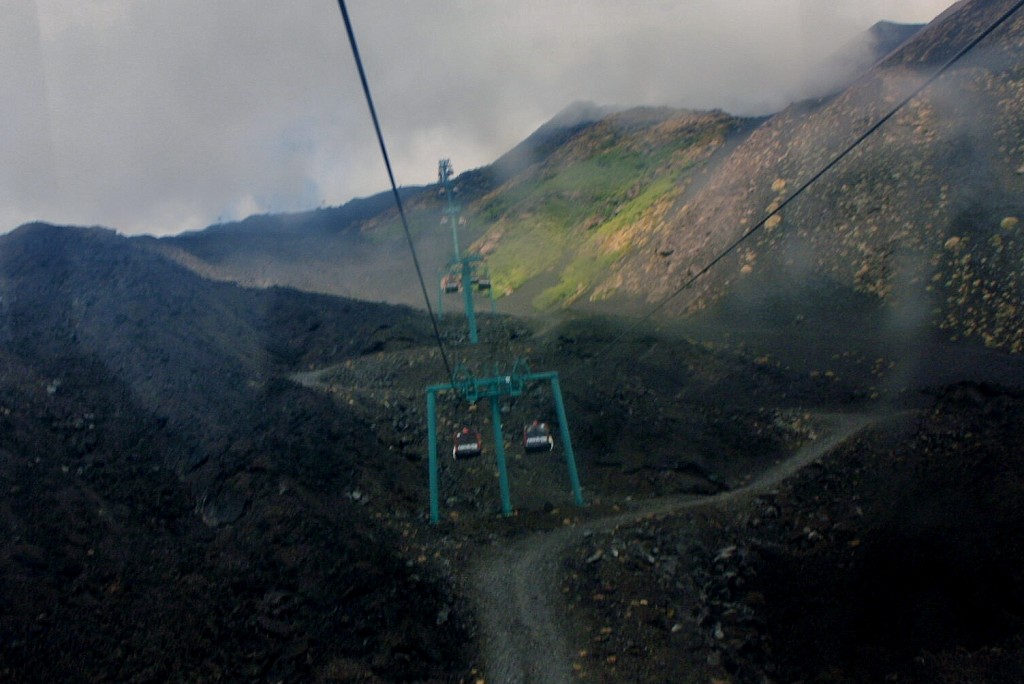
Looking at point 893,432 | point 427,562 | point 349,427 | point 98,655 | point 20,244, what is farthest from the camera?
point 20,244

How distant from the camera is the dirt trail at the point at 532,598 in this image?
13.4m

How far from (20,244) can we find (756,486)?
123 ft

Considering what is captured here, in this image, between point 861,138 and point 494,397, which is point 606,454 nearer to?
point 494,397

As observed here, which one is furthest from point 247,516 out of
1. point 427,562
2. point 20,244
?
point 20,244

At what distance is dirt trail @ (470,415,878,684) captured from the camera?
13.4 meters

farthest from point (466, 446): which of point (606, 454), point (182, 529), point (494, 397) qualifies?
point (606, 454)

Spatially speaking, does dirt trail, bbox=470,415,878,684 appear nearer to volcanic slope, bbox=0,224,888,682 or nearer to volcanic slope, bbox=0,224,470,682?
volcanic slope, bbox=0,224,888,682

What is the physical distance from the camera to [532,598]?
15.6 m

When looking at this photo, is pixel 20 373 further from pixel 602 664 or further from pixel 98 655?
pixel 602 664

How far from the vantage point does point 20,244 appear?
38156 mm

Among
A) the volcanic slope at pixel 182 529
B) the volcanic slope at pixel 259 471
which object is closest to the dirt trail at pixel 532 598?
the volcanic slope at pixel 259 471

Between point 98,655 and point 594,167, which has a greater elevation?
point 594,167

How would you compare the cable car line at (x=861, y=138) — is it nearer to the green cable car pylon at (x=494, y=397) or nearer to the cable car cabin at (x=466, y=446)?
the green cable car pylon at (x=494, y=397)

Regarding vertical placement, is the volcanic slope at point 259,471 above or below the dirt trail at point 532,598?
above
